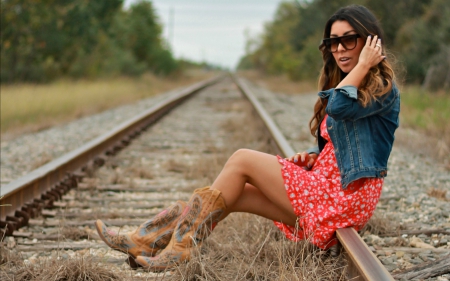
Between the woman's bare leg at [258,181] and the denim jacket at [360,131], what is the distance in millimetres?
347

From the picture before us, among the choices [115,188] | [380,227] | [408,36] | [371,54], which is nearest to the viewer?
[371,54]

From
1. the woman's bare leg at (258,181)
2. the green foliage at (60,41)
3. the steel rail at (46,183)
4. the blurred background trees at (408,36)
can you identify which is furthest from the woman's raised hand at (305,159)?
the green foliage at (60,41)

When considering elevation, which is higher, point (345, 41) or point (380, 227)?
point (345, 41)

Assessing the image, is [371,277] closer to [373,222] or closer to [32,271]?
[373,222]

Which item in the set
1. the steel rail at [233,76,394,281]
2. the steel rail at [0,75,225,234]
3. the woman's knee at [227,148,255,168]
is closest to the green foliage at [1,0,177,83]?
the steel rail at [0,75,225,234]

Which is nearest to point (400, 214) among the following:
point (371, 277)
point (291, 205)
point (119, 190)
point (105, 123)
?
point (291, 205)

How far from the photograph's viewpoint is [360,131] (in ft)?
7.92

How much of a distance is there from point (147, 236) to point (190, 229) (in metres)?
0.25

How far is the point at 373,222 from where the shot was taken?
3162 mm

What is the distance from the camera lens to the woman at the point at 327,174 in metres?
2.41

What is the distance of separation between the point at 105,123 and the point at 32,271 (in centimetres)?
599

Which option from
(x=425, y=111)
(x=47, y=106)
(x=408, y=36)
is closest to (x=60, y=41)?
(x=47, y=106)

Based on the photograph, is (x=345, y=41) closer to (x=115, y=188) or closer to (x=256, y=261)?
(x=256, y=261)

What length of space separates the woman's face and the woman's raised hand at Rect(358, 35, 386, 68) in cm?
11
